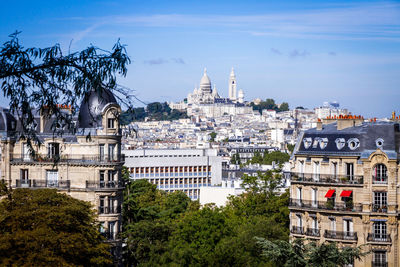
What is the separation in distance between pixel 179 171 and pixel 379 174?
239ft

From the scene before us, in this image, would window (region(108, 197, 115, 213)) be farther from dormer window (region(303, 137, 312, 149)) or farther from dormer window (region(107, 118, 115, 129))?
dormer window (region(303, 137, 312, 149))

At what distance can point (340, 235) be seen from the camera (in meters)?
49.6

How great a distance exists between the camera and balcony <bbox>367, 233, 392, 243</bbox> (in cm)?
4798

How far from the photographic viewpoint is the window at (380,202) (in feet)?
160

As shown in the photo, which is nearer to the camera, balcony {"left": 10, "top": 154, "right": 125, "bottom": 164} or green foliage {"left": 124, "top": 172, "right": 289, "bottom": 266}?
green foliage {"left": 124, "top": 172, "right": 289, "bottom": 266}

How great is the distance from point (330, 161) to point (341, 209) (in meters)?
3.40

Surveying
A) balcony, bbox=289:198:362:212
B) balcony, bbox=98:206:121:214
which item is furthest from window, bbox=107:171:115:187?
balcony, bbox=289:198:362:212

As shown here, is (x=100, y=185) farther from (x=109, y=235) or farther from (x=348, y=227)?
(x=348, y=227)

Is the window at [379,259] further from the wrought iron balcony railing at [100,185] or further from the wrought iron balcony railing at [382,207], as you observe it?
the wrought iron balcony railing at [100,185]

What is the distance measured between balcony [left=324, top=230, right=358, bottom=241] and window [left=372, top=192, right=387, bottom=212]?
2045 mm

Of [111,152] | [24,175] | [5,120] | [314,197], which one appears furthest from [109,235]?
[314,197]

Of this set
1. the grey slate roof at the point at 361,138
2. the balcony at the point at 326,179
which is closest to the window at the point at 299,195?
the balcony at the point at 326,179

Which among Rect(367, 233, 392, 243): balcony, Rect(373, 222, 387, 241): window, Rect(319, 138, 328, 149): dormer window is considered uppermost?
→ Rect(319, 138, 328, 149): dormer window

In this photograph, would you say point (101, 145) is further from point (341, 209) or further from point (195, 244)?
point (341, 209)
